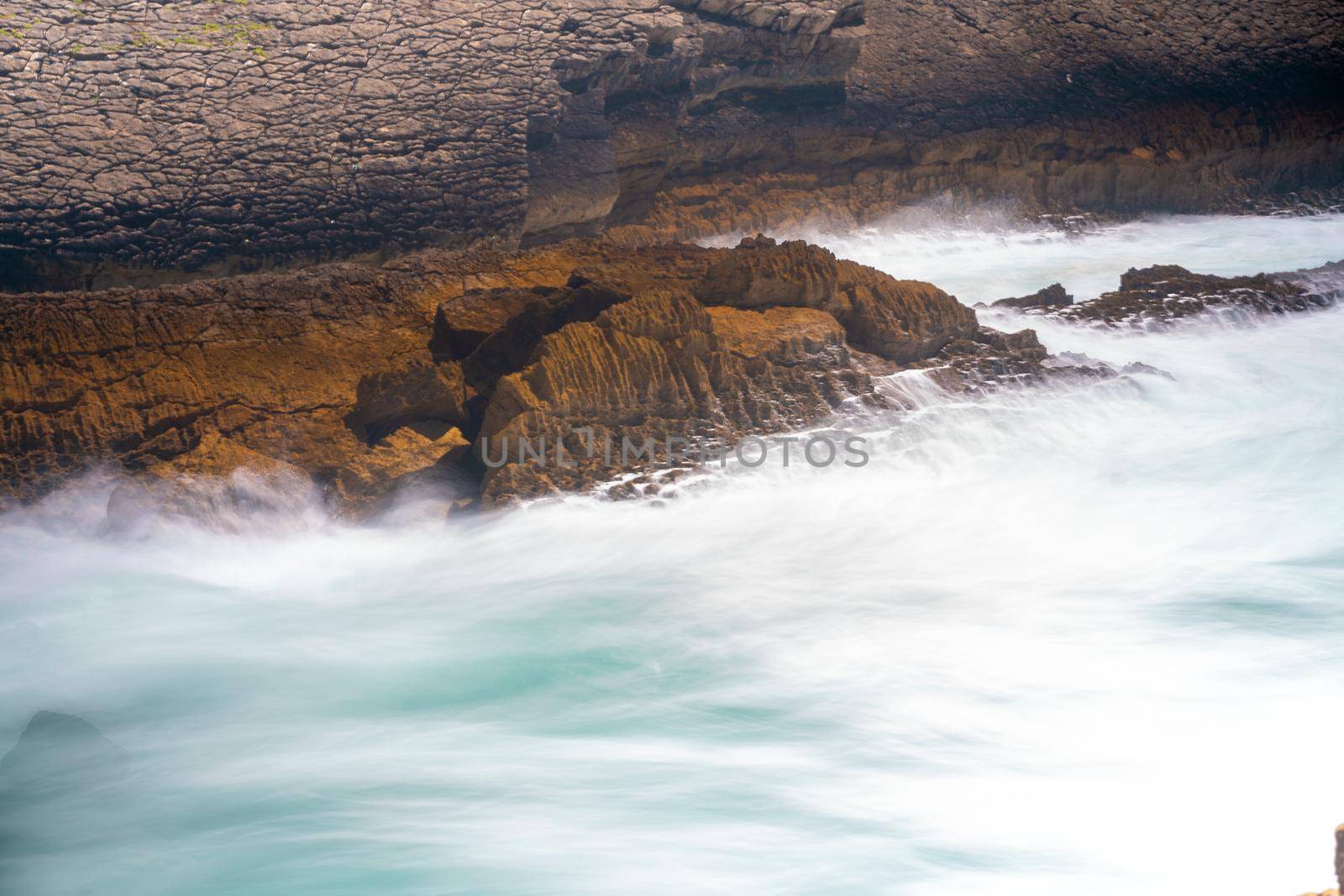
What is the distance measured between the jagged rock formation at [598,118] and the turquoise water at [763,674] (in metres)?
1.79

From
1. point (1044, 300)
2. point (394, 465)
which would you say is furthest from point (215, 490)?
point (1044, 300)

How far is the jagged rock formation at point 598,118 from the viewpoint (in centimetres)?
694

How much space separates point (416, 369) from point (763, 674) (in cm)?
241

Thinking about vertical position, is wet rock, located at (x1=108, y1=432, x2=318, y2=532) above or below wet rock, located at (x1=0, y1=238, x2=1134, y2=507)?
below

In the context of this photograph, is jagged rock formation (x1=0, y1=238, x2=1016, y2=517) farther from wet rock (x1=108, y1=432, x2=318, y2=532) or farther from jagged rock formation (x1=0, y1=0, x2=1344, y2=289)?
jagged rock formation (x1=0, y1=0, x2=1344, y2=289)

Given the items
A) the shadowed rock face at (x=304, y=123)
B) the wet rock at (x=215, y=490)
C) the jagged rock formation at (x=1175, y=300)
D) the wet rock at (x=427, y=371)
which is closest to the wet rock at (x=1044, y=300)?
the jagged rock formation at (x=1175, y=300)

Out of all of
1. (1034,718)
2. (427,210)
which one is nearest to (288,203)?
(427,210)

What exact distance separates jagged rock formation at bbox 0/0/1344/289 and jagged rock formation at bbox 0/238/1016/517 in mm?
453

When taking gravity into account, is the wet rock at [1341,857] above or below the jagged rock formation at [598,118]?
below

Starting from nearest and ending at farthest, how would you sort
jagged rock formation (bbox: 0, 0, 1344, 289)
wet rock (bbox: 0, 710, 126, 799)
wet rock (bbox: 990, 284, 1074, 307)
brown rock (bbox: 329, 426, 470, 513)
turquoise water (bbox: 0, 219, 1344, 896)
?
turquoise water (bbox: 0, 219, 1344, 896)
wet rock (bbox: 0, 710, 126, 799)
brown rock (bbox: 329, 426, 470, 513)
jagged rock formation (bbox: 0, 0, 1344, 289)
wet rock (bbox: 990, 284, 1074, 307)

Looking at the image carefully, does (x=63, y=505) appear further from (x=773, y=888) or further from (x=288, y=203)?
(x=773, y=888)

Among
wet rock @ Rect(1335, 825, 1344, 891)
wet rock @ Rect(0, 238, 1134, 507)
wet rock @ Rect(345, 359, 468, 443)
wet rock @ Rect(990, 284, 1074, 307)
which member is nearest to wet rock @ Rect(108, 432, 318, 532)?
wet rock @ Rect(0, 238, 1134, 507)

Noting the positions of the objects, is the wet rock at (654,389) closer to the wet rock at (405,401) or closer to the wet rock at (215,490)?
the wet rock at (405,401)

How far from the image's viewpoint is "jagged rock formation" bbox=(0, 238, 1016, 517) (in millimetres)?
6121
